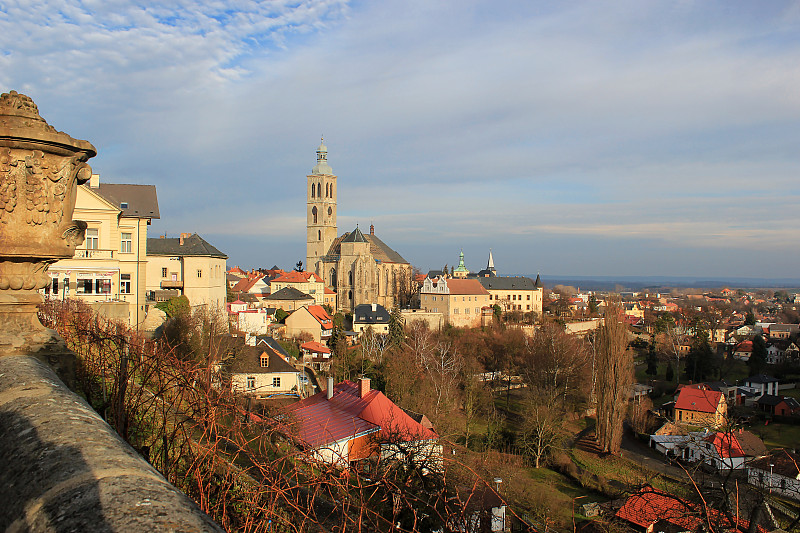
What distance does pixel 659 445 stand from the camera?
106 feet

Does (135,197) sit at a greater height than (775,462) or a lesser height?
greater

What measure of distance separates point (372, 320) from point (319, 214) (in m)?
30.0

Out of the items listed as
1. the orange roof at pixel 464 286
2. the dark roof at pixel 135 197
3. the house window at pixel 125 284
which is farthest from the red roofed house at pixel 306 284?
the house window at pixel 125 284

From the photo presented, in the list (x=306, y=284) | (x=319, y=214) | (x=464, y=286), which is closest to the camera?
(x=464, y=286)

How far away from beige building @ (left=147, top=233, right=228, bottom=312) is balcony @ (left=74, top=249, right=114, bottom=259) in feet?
33.5

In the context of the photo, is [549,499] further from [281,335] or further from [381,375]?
[281,335]

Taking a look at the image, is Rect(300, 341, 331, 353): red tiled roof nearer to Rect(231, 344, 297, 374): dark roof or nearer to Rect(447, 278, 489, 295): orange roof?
Rect(231, 344, 297, 374): dark roof

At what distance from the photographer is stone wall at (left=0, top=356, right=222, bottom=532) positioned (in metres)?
1.42

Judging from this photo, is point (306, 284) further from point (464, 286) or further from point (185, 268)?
point (185, 268)

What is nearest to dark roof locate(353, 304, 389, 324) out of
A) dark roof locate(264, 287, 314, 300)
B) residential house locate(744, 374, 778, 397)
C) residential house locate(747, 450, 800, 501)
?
dark roof locate(264, 287, 314, 300)

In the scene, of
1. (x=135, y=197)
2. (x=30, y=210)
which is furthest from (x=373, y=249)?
(x=30, y=210)

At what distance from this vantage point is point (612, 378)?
107ft

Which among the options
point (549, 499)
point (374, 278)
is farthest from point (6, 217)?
point (374, 278)

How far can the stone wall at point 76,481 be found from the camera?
1416mm
